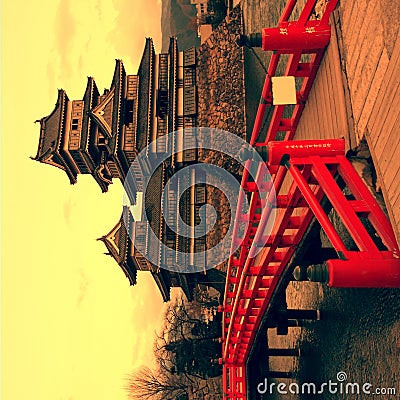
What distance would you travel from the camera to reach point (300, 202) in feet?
26.6

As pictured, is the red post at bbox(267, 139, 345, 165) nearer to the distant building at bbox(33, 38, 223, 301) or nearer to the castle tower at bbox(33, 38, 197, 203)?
the distant building at bbox(33, 38, 223, 301)

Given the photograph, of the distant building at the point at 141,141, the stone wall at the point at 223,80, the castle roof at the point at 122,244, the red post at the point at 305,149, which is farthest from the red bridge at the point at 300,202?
the stone wall at the point at 223,80

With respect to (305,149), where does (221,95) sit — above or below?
above

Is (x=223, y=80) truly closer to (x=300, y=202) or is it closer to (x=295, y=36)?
(x=295, y=36)

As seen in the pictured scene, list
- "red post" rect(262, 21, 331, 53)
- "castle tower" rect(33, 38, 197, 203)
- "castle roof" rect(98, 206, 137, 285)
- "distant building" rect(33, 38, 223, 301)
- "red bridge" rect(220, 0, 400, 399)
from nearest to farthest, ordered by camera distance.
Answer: "red bridge" rect(220, 0, 400, 399)
"red post" rect(262, 21, 331, 53)
"distant building" rect(33, 38, 223, 301)
"castle tower" rect(33, 38, 197, 203)
"castle roof" rect(98, 206, 137, 285)

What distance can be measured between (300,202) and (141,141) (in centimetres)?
1362

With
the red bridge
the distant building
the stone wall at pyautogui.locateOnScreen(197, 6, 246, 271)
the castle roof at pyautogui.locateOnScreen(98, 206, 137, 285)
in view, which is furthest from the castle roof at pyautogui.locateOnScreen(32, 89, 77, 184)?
the red bridge

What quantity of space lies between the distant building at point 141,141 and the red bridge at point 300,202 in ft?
22.6

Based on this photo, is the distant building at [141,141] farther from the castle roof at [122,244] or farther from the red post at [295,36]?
the red post at [295,36]

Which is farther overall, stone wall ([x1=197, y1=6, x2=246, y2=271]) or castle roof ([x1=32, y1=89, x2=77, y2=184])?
castle roof ([x1=32, y1=89, x2=77, y2=184])

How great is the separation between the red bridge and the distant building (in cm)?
690

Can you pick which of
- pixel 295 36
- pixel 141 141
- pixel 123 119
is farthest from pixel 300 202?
pixel 123 119

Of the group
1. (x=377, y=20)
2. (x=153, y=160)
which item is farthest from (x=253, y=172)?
(x=153, y=160)

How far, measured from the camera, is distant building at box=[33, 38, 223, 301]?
808 inches
